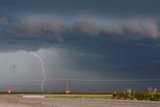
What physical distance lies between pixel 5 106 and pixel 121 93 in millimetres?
37421

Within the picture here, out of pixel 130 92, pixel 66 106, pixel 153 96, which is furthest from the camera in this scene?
pixel 130 92

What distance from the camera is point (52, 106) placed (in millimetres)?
44906

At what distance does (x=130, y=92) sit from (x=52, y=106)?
34.4 m

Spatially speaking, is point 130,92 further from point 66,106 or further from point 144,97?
point 66,106

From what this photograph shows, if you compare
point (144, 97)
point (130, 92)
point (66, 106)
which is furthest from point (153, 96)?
point (66, 106)

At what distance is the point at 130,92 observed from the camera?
7706cm

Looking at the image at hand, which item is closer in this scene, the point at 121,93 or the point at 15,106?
the point at 15,106

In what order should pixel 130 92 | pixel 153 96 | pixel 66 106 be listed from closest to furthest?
1. pixel 66 106
2. pixel 153 96
3. pixel 130 92

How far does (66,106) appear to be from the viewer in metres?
44.2

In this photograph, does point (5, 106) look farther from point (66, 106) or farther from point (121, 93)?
point (121, 93)

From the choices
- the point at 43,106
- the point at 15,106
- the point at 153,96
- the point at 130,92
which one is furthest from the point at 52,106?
the point at 130,92

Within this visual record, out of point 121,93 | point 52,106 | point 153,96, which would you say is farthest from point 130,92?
point 52,106

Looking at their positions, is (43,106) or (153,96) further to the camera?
(153,96)

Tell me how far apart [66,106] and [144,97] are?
28780 mm
